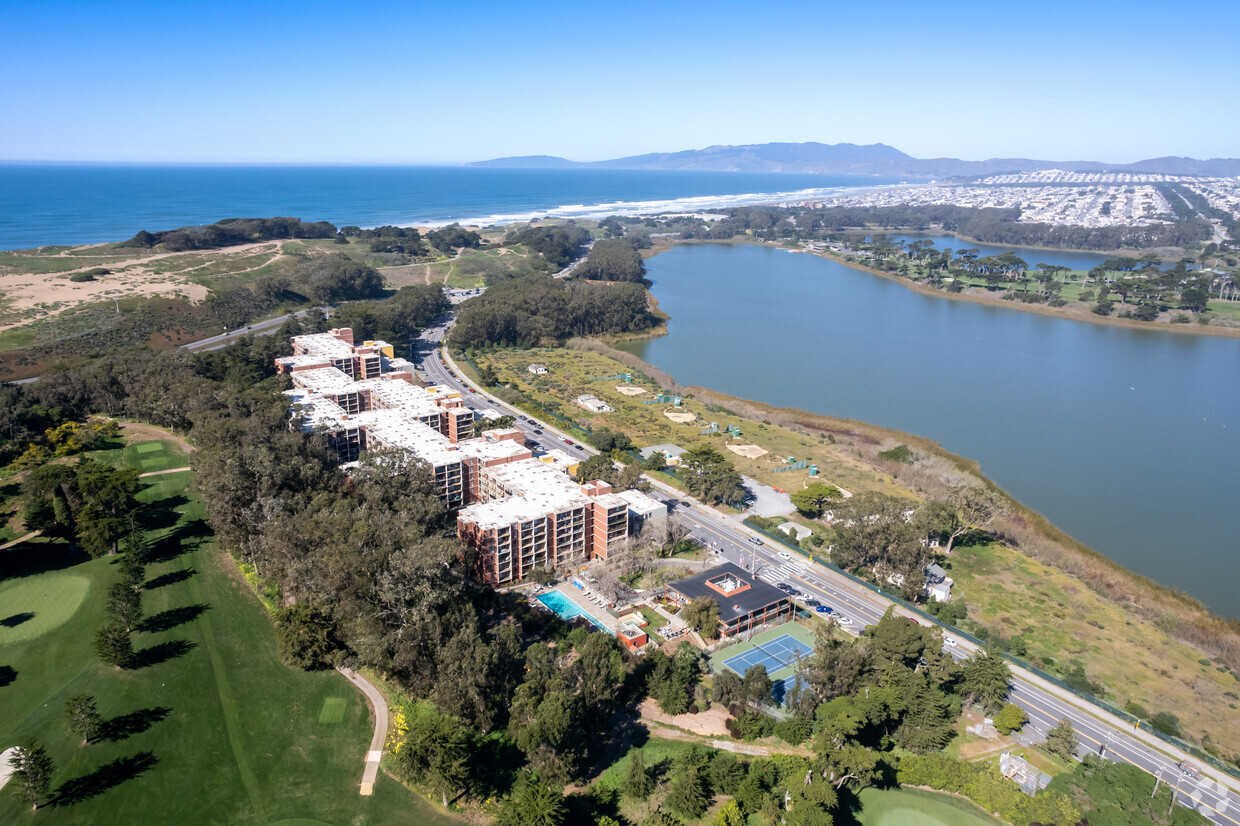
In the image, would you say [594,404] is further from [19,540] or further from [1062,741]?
[1062,741]

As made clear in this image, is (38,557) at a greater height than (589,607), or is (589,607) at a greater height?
(38,557)

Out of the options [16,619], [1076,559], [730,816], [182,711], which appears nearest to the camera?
[730,816]

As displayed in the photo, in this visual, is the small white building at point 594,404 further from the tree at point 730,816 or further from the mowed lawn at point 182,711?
the tree at point 730,816

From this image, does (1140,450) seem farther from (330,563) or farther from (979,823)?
(330,563)

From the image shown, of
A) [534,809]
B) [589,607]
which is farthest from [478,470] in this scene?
[534,809]

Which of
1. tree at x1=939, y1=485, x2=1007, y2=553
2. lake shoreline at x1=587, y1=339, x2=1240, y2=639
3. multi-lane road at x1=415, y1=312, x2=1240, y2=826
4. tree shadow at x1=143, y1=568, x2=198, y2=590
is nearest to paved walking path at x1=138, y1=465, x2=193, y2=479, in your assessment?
tree shadow at x1=143, y1=568, x2=198, y2=590

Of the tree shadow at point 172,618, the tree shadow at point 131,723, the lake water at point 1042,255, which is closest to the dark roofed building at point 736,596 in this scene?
the tree shadow at point 131,723
